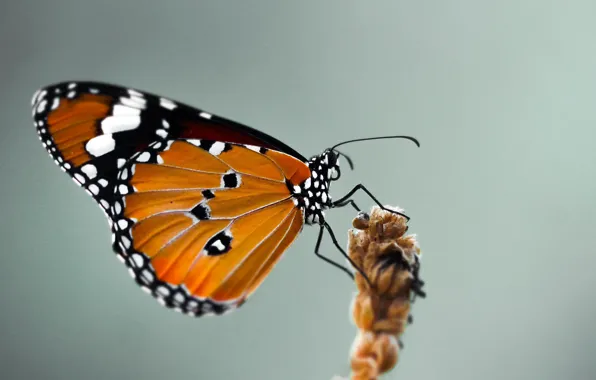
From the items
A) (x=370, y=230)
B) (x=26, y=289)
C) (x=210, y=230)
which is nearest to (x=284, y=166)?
(x=210, y=230)

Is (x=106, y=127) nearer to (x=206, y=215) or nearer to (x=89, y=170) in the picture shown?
(x=89, y=170)

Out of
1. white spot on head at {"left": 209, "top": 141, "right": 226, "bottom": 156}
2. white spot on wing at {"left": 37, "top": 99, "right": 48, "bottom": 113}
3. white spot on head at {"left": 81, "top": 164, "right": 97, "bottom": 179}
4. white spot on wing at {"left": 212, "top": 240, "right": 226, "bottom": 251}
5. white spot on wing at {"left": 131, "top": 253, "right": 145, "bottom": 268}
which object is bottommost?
white spot on wing at {"left": 131, "top": 253, "right": 145, "bottom": 268}

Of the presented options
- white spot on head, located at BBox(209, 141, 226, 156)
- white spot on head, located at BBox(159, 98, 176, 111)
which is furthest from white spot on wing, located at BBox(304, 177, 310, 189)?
white spot on head, located at BBox(159, 98, 176, 111)

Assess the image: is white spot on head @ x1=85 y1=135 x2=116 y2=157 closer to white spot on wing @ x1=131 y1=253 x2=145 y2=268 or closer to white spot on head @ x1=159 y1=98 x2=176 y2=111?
white spot on head @ x1=159 y1=98 x2=176 y2=111

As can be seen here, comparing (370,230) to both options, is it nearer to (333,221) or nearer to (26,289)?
(333,221)

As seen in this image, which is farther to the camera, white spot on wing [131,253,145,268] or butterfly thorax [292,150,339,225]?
butterfly thorax [292,150,339,225]
